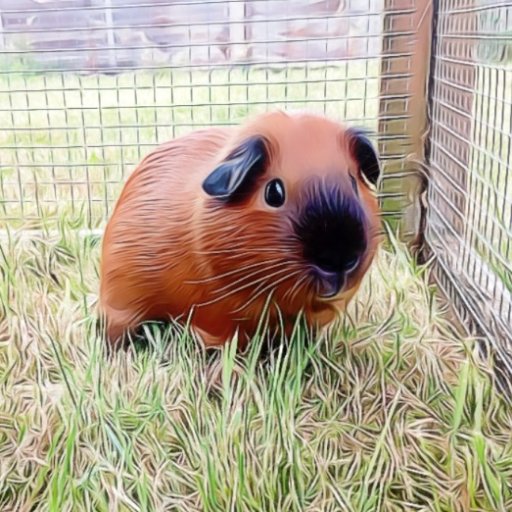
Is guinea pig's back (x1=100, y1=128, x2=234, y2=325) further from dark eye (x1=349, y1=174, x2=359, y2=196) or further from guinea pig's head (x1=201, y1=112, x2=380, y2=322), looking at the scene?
dark eye (x1=349, y1=174, x2=359, y2=196)

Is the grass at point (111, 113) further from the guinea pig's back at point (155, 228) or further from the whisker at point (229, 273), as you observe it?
the whisker at point (229, 273)

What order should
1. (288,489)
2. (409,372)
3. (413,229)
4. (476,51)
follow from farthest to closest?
(413,229)
(476,51)
(409,372)
(288,489)

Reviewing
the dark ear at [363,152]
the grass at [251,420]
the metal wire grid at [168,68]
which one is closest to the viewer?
the grass at [251,420]

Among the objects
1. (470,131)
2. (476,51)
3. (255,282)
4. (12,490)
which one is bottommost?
(12,490)

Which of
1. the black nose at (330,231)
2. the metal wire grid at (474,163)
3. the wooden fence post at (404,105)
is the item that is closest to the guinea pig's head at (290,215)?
the black nose at (330,231)

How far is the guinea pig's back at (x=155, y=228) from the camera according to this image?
2.60ft

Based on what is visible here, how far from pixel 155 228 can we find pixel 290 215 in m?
0.18

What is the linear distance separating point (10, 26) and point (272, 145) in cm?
52

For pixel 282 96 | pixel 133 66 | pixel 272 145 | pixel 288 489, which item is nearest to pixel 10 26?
pixel 133 66

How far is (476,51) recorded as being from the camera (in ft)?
3.19

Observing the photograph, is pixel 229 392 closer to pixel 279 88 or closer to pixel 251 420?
pixel 251 420

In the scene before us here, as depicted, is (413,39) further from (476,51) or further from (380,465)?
(380,465)

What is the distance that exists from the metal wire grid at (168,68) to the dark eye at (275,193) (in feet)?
1.06

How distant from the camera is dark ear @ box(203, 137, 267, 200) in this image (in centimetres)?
71
